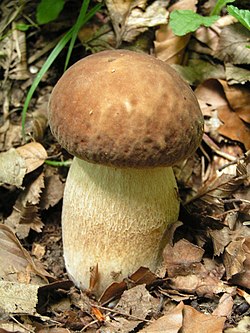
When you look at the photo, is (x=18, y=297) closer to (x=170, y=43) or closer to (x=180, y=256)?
(x=180, y=256)

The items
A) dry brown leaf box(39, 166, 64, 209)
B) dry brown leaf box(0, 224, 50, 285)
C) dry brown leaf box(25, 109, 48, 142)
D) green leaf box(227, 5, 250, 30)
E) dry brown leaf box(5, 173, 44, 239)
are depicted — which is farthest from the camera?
dry brown leaf box(25, 109, 48, 142)

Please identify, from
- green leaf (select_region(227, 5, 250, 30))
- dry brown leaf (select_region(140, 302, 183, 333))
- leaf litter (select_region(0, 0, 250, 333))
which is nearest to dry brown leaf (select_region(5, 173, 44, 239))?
leaf litter (select_region(0, 0, 250, 333))

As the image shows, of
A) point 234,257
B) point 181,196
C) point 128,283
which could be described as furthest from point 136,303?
point 181,196

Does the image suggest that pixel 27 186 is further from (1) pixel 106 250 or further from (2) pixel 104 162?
(2) pixel 104 162

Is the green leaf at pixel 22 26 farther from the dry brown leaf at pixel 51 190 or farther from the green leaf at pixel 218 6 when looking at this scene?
the green leaf at pixel 218 6

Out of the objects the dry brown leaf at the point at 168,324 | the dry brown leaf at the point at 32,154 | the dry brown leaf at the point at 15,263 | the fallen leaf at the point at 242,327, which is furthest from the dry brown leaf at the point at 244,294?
the dry brown leaf at the point at 32,154

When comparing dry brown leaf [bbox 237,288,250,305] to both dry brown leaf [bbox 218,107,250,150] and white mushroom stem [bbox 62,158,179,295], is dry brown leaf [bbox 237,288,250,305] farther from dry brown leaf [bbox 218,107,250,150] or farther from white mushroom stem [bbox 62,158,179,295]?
dry brown leaf [bbox 218,107,250,150]

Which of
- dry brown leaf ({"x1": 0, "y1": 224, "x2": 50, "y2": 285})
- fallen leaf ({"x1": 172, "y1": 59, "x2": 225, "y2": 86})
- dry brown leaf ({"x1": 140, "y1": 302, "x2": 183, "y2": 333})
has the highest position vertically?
fallen leaf ({"x1": 172, "y1": 59, "x2": 225, "y2": 86})
